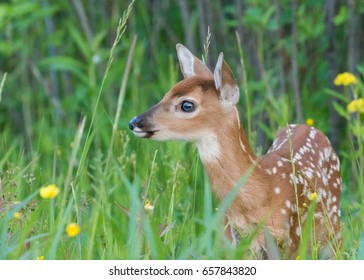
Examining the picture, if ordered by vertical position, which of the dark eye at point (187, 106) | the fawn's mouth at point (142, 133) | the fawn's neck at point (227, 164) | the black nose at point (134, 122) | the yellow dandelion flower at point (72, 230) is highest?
the dark eye at point (187, 106)

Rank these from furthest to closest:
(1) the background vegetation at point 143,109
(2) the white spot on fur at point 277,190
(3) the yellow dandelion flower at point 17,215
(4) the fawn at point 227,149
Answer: (2) the white spot on fur at point 277,190, (4) the fawn at point 227,149, (3) the yellow dandelion flower at point 17,215, (1) the background vegetation at point 143,109

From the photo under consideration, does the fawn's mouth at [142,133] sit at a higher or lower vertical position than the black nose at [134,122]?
lower

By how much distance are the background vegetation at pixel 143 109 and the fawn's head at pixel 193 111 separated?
6.2 inches

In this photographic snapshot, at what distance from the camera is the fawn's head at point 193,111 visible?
3.63 metres

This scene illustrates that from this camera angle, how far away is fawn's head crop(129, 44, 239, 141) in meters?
3.63

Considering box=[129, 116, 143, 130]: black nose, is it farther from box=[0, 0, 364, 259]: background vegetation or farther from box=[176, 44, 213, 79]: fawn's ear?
box=[176, 44, 213, 79]: fawn's ear

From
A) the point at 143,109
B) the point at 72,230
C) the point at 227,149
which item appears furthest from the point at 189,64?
the point at 143,109

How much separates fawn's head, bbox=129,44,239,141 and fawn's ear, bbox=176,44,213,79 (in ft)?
0.49

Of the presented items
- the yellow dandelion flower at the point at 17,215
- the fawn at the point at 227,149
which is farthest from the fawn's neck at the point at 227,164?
the yellow dandelion flower at the point at 17,215

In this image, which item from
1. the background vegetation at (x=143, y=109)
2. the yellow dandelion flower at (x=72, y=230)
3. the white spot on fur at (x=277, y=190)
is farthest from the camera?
the white spot on fur at (x=277, y=190)

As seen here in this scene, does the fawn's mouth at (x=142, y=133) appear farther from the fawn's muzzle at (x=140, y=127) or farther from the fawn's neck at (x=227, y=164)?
the fawn's neck at (x=227, y=164)

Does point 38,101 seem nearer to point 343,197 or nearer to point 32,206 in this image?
point 343,197

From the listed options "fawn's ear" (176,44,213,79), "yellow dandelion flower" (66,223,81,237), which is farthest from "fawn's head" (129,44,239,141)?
"yellow dandelion flower" (66,223,81,237)

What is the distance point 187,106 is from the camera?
366cm
